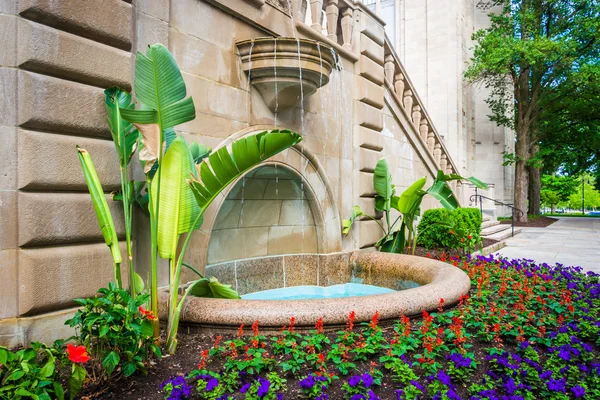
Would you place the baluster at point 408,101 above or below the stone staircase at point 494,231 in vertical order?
above

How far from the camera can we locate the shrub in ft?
29.4

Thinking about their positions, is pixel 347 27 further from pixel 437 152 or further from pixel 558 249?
pixel 558 249

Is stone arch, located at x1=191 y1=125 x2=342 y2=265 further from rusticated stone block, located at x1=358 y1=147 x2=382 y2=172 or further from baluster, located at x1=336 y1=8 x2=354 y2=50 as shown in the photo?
baluster, located at x1=336 y1=8 x2=354 y2=50

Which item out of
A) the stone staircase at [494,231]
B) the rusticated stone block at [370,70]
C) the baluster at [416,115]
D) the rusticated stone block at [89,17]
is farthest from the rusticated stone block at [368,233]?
the stone staircase at [494,231]

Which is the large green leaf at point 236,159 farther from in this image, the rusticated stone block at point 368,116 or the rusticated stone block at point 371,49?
the rusticated stone block at point 371,49

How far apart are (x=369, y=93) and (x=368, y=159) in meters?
1.24

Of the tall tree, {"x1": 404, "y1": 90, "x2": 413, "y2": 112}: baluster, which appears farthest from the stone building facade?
the tall tree

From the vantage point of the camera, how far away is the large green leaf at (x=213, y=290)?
4.17 m

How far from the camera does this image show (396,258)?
6637 millimetres

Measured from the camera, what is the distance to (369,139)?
818 cm

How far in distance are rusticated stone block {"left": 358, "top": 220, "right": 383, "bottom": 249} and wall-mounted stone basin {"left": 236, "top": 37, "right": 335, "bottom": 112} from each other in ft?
10.2

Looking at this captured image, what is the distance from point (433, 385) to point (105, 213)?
2.71 m

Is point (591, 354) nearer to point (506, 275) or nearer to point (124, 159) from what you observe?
point (506, 275)

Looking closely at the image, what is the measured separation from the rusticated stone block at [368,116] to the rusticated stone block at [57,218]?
5.12 m
